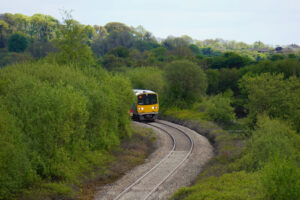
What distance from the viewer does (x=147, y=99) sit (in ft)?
109

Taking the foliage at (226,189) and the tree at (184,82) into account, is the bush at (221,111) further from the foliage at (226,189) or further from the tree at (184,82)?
the foliage at (226,189)

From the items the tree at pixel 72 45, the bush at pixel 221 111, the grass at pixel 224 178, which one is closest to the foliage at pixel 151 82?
the bush at pixel 221 111

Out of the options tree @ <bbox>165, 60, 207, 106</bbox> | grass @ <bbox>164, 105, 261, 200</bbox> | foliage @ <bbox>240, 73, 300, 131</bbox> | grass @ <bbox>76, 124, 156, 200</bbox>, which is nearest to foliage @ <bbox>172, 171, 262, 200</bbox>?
grass @ <bbox>164, 105, 261, 200</bbox>

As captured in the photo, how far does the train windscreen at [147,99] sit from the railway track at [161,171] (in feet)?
21.0

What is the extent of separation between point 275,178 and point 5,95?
41.7 feet

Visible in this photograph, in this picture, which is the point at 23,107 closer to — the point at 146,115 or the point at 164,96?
the point at 146,115

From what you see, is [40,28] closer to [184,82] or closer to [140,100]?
[184,82]

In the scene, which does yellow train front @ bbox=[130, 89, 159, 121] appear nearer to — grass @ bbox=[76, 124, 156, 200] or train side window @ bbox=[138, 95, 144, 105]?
train side window @ bbox=[138, 95, 144, 105]

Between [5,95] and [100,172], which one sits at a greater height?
[5,95]

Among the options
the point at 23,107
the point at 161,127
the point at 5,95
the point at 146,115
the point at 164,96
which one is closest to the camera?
the point at 23,107

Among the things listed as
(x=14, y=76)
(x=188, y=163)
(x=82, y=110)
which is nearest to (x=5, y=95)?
(x=14, y=76)

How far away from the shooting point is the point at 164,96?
4409 centimetres

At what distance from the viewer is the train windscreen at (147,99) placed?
108ft

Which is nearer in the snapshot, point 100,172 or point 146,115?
point 100,172
